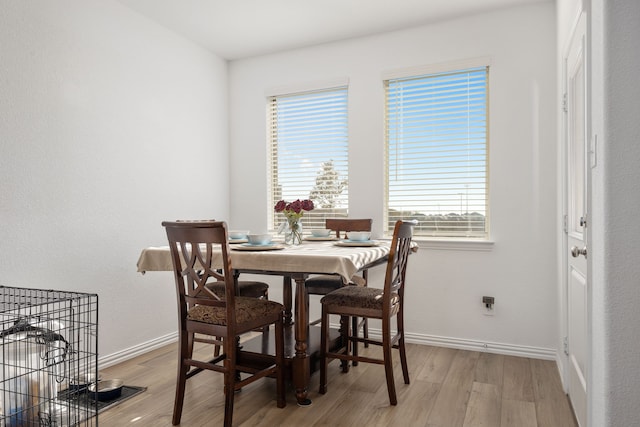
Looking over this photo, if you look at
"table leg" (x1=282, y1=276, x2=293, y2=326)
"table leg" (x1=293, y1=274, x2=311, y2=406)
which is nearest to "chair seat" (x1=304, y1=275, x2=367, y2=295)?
"table leg" (x1=282, y1=276, x2=293, y2=326)

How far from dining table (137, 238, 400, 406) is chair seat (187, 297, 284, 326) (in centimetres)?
16

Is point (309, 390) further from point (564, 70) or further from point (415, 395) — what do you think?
point (564, 70)

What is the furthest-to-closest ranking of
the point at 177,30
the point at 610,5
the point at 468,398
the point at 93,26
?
the point at 177,30 < the point at 93,26 < the point at 468,398 < the point at 610,5

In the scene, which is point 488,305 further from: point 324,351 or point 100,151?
point 100,151

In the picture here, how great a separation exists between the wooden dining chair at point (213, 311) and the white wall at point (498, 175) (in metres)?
1.67

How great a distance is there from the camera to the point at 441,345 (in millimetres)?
3561

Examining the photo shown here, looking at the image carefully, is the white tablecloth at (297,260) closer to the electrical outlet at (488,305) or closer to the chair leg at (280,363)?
the chair leg at (280,363)

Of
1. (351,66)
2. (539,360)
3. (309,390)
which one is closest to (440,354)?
(539,360)

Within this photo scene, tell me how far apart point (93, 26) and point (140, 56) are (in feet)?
1.40

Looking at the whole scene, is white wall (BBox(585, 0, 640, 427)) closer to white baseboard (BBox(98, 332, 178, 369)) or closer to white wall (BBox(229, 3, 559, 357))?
white wall (BBox(229, 3, 559, 357))

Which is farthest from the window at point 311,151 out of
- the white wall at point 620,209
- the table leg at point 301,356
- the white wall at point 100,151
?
the white wall at point 620,209

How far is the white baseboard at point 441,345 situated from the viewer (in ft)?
10.5

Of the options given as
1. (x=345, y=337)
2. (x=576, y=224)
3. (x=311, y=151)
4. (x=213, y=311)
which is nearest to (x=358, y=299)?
(x=345, y=337)

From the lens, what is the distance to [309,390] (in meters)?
2.65
